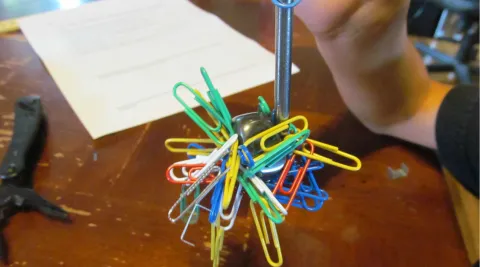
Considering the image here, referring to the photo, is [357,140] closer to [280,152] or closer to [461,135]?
[461,135]

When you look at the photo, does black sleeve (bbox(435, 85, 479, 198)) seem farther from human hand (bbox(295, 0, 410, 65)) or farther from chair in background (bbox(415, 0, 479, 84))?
chair in background (bbox(415, 0, 479, 84))

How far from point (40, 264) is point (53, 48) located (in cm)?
39

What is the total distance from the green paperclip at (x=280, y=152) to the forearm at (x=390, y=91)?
0.71 feet

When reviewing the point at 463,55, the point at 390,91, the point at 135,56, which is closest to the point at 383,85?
the point at 390,91

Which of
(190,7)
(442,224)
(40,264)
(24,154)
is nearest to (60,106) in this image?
(24,154)

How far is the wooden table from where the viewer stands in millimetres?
376

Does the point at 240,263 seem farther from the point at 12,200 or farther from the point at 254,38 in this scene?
the point at 254,38

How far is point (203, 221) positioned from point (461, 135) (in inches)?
11.2

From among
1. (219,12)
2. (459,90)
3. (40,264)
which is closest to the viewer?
(40,264)

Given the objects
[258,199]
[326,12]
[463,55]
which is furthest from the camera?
[463,55]

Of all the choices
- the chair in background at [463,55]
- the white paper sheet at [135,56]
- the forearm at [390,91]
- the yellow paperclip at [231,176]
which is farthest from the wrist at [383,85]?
the chair in background at [463,55]

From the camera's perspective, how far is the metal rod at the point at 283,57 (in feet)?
0.83

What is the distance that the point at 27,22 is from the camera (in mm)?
716

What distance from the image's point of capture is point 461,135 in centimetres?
45
